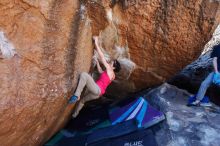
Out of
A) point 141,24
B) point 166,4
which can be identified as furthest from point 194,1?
point 141,24

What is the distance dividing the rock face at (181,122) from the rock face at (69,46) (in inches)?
15.2

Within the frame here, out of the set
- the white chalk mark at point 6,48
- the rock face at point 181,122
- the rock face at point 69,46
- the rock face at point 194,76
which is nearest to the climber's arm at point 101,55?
the rock face at point 69,46

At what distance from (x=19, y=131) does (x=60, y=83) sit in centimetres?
89

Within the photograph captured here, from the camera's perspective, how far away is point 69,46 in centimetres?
567

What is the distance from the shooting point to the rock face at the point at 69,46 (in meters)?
4.93

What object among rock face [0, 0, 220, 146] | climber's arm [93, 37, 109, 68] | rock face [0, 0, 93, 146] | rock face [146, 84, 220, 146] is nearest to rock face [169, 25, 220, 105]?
rock face [146, 84, 220, 146]

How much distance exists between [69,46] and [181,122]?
7.64 ft

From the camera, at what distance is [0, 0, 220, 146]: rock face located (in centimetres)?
493

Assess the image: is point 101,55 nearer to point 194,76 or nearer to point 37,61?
point 37,61

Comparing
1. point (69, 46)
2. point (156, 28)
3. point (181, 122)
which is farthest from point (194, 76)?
point (69, 46)

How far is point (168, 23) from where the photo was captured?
6.22 metres

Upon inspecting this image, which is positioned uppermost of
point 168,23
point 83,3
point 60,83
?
point 83,3

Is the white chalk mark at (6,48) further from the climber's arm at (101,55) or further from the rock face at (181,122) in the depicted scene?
the rock face at (181,122)

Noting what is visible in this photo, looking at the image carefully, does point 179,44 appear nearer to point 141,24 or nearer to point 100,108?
point 141,24
